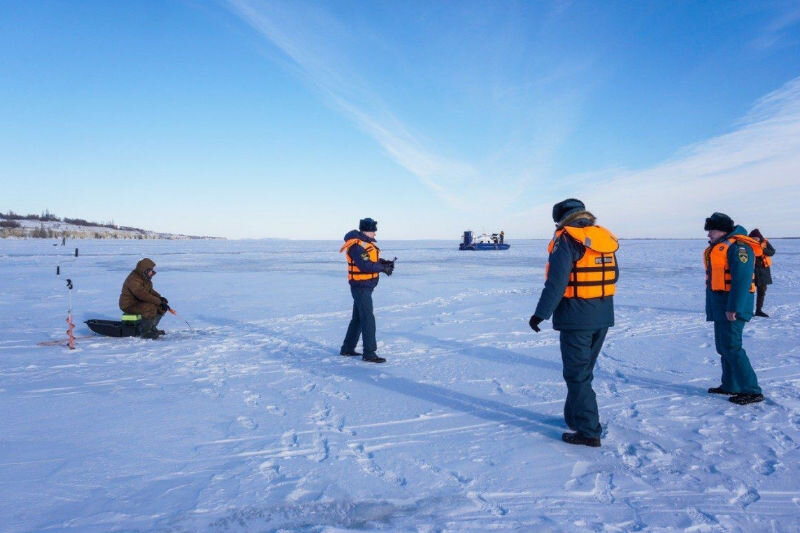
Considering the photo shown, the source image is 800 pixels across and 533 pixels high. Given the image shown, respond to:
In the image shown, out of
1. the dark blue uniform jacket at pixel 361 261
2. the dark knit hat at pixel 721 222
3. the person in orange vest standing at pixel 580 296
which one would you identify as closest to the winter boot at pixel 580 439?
the person in orange vest standing at pixel 580 296

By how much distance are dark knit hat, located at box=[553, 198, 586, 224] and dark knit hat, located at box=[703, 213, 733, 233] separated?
1.80m

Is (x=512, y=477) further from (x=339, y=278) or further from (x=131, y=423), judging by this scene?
(x=339, y=278)

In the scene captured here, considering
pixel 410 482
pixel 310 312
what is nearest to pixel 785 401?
pixel 410 482

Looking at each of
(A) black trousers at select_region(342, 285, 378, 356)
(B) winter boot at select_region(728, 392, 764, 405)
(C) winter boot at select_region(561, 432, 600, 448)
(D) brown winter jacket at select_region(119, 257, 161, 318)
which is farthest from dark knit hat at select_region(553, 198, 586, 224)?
(D) brown winter jacket at select_region(119, 257, 161, 318)

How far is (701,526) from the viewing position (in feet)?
7.83

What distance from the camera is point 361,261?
5551 millimetres

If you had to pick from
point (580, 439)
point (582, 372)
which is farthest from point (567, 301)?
point (580, 439)

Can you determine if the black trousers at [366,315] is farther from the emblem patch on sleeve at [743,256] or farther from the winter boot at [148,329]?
the emblem patch on sleeve at [743,256]

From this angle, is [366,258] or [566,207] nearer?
[566,207]

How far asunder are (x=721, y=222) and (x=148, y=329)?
7364 millimetres

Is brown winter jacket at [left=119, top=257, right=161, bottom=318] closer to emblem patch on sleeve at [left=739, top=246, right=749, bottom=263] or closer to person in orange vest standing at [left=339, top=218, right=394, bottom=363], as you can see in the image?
person in orange vest standing at [left=339, top=218, right=394, bottom=363]

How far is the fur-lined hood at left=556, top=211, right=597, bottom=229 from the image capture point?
313cm

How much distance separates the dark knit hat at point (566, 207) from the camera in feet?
10.5

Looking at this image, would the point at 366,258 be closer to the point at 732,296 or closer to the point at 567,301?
the point at 567,301
